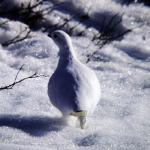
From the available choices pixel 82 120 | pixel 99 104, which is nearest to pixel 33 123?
pixel 82 120

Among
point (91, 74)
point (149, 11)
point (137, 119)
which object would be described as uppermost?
point (91, 74)

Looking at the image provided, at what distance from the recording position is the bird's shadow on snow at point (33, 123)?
3.23 m

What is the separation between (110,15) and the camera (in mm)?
5617

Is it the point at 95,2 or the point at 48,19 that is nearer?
the point at 48,19

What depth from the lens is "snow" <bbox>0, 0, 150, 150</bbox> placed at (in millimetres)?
3127

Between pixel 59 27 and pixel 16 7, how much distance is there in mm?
440

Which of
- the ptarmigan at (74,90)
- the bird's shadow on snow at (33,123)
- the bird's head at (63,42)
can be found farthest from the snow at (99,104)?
the bird's head at (63,42)

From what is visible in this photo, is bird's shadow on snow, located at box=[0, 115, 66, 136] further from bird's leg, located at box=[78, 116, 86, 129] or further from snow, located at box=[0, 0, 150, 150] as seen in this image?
bird's leg, located at box=[78, 116, 86, 129]

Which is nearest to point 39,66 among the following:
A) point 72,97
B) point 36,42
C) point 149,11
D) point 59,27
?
point 36,42

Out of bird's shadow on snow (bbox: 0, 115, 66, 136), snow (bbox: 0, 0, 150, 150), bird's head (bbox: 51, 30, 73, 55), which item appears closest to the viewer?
snow (bbox: 0, 0, 150, 150)

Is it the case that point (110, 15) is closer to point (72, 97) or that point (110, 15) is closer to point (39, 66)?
point (39, 66)

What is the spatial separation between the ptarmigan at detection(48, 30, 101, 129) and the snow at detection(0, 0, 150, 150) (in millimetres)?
134

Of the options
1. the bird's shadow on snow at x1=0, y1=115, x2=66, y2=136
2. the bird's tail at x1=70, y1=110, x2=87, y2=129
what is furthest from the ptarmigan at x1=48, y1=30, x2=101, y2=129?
the bird's shadow on snow at x1=0, y1=115, x2=66, y2=136

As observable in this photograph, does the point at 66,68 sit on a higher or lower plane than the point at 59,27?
higher
